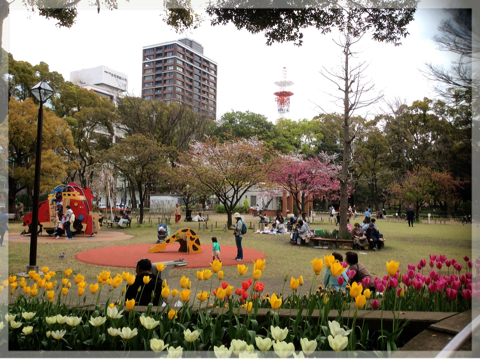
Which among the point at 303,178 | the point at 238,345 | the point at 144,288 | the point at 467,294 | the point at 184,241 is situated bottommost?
the point at 184,241

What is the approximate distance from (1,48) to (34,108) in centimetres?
1446

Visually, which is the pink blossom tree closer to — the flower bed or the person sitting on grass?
the person sitting on grass

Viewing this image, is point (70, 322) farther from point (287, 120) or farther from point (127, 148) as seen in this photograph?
point (287, 120)

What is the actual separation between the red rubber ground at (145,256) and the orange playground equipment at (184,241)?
0.19 meters

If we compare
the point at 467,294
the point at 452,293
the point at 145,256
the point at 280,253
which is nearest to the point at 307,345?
A: the point at 452,293

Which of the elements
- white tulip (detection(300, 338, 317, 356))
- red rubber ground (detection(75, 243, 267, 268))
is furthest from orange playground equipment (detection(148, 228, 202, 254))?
white tulip (detection(300, 338, 317, 356))

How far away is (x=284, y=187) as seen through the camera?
84.1 ft

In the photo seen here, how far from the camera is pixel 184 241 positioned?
11.0m

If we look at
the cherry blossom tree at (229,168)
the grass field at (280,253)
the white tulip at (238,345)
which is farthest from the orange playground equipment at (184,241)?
the white tulip at (238,345)

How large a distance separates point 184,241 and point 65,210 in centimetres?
679

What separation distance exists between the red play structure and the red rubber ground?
4063mm

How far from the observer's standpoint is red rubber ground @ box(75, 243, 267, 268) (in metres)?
8.93

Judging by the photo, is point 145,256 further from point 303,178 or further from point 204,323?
point 303,178

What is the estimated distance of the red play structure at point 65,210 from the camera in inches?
578
